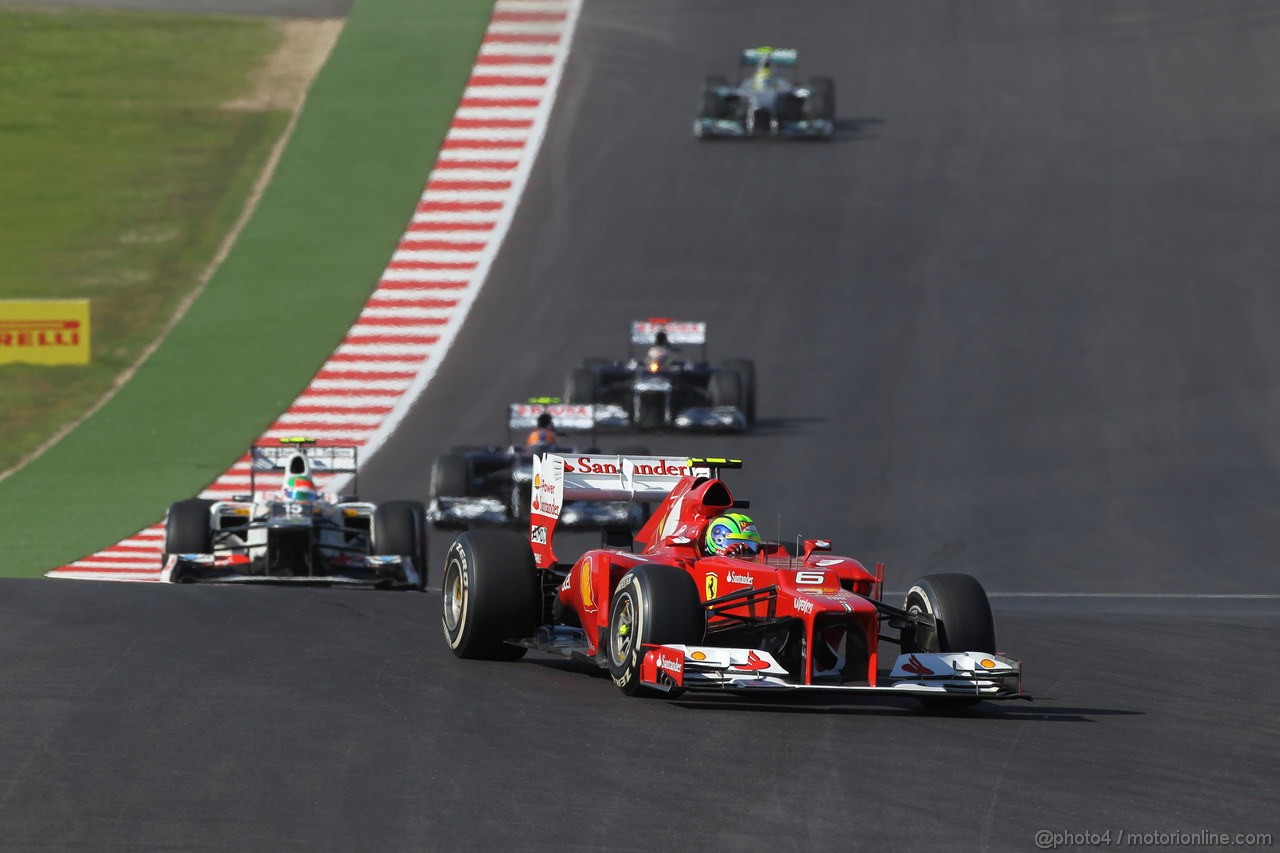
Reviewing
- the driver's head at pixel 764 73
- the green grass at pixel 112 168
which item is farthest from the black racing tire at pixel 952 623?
the driver's head at pixel 764 73

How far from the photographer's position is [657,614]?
42.2 ft

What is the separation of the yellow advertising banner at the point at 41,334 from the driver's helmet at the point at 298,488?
14.2m

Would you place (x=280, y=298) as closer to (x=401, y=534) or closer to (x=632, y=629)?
(x=401, y=534)

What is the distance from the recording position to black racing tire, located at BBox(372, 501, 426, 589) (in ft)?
A: 75.5

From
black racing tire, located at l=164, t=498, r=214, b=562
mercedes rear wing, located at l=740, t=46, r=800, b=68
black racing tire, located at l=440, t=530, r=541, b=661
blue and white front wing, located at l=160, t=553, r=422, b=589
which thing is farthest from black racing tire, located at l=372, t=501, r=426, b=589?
mercedes rear wing, located at l=740, t=46, r=800, b=68

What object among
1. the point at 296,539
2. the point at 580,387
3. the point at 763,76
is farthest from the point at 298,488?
the point at 763,76

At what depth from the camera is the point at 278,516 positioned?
910 inches

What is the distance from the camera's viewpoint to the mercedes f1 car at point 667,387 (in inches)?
1256

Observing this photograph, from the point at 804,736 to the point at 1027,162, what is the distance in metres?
34.5

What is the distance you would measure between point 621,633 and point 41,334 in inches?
1005

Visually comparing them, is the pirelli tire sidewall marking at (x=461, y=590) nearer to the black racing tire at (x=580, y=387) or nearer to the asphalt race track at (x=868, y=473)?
the asphalt race track at (x=868, y=473)

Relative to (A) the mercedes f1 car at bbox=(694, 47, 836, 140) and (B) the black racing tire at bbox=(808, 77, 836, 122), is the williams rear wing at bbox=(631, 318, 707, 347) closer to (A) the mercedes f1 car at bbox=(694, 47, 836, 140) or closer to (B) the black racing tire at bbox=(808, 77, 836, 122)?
(A) the mercedes f1 car at bbox=(694, 47, 836, 140)

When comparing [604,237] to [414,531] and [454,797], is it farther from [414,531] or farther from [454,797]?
[454,797]

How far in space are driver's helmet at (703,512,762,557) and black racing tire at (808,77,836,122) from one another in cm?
3331
